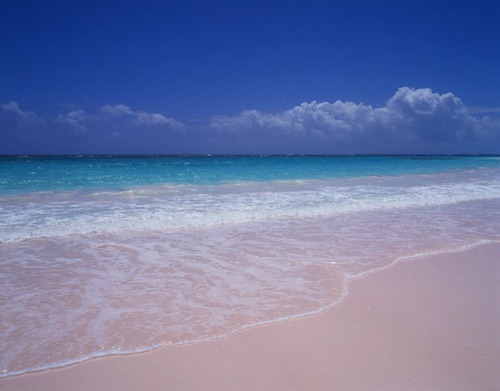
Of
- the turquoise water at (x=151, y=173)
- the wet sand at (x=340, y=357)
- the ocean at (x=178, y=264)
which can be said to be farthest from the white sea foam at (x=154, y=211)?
the turquoise water at (x=151, y=173)

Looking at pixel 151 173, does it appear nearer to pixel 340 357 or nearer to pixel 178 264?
pixel 178 264

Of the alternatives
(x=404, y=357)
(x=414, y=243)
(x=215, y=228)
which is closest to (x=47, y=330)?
(x=404, y=357)

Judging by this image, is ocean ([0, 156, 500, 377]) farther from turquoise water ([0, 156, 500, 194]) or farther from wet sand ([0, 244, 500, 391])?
turquoise water ([0, 156, 500, 194])

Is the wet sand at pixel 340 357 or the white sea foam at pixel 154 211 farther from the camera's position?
the white sea foam at pixel 154 211

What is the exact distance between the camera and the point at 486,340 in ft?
10.0

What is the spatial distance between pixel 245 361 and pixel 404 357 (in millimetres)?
1318

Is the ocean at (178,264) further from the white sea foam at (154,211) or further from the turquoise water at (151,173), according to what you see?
the turquoise water at (151,173)

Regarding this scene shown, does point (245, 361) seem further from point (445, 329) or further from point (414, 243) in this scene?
point (414, 243)

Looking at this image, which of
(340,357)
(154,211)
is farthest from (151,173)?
(340,357)

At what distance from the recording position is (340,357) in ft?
9.23

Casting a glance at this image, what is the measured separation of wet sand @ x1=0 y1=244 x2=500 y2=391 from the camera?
2.51 metres

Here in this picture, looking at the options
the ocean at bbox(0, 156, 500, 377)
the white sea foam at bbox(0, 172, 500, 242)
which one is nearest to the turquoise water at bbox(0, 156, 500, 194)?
the white sea foam at bbox(0, 172, 500, 242)

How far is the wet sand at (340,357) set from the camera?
2510 mm

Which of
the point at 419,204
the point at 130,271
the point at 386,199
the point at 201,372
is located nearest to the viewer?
the point at 201,372
